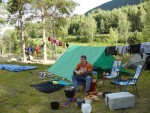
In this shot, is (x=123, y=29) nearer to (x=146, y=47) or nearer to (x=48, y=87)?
(x=146, y=47)

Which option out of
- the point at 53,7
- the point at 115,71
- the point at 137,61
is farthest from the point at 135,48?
the point at 53,7

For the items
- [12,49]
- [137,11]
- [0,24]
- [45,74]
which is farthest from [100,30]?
[45,74]

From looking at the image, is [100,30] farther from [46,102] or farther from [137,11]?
[46,102]

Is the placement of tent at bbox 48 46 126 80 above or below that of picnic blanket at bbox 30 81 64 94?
above

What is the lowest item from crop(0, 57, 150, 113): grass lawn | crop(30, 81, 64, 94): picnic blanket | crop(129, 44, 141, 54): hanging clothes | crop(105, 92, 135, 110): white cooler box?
crop(0, 57, 150, 113): grass lawn

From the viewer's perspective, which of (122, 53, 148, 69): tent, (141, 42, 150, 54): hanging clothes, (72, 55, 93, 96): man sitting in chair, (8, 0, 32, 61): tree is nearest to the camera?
(72, 55, 93, 96): man sitting in chair

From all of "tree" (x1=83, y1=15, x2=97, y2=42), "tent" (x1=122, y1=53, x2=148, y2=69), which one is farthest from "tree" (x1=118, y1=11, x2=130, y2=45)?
"tent" (x1=122, y1=53, x2=148, y2=69)

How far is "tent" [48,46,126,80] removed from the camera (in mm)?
11234

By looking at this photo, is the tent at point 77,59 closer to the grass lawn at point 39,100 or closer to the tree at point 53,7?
the grass lawn at point 39,100

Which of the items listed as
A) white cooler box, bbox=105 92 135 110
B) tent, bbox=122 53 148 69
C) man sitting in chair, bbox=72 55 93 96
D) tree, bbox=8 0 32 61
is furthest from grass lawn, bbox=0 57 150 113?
tree, bbox=8 0 32 61

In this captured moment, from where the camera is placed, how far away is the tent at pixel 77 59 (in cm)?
1123

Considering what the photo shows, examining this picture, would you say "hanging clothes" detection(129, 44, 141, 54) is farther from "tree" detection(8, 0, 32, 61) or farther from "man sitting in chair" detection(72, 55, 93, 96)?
"tree" detection(8, 0, 32, 61)

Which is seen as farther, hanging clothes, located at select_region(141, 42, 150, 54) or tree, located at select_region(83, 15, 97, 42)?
tree, located at select_region(83, 15, 97, 42)

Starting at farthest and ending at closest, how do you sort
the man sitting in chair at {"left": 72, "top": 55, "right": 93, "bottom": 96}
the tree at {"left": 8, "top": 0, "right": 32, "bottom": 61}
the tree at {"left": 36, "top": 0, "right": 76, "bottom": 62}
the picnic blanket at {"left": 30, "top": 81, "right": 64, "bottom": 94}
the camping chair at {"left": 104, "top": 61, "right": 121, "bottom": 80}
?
the tree at {"left": 8, "top": 0, "right": 32, "bottom": 61} < the tree at {"left": 36, "top": 0, "right": 76, "bottom": 62} < the camping chair at {"left": 104, "top": 61, "right": 121, "bottom": 80} < the picnic blanket at {"left": 30, "top": 81, "right": 64, "bottom": 94} < the man sitting in chair at {"left": 72, "top": 55, "right": 93, "bottom": 96}
